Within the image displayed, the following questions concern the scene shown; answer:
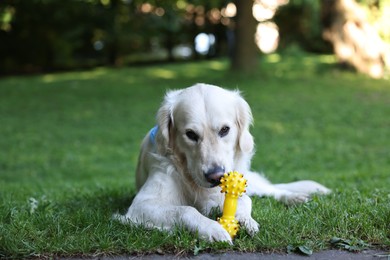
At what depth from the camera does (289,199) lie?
192 inches

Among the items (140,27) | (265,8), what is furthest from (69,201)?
(265,8)

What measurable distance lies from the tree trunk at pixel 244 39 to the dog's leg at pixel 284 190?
12.4 m

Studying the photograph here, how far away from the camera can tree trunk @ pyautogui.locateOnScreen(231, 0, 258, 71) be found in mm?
17203

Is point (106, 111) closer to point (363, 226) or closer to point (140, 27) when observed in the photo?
point (363, 226)

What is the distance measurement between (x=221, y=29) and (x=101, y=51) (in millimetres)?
7253

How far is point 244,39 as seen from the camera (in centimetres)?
1750

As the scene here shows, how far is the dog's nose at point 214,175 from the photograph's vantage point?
12.2 feet

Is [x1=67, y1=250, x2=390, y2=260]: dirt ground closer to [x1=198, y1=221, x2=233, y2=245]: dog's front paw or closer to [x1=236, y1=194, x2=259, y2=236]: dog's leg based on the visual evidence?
[x1=198, y1=221, x2=233, y2=245]: dog's front paw

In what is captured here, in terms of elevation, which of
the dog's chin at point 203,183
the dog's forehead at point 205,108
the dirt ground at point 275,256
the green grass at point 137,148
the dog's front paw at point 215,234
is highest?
the dog's forehead at point 205,108

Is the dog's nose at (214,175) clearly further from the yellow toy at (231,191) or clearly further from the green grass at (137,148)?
the green grass at (137,148)

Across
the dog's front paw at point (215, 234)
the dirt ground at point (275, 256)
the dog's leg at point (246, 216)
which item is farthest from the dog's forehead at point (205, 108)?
the dirt ground at point (275, 256)

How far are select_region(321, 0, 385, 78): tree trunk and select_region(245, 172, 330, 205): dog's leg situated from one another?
1275 centimetres

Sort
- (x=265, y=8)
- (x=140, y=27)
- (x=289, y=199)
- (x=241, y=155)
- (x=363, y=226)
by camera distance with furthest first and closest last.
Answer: (x=265, y=8)
(x=140, y=27)
(x=289, y=199)
(x=241, y=155)
(x=363, y=226)

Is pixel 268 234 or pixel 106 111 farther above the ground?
pixel 268 234
